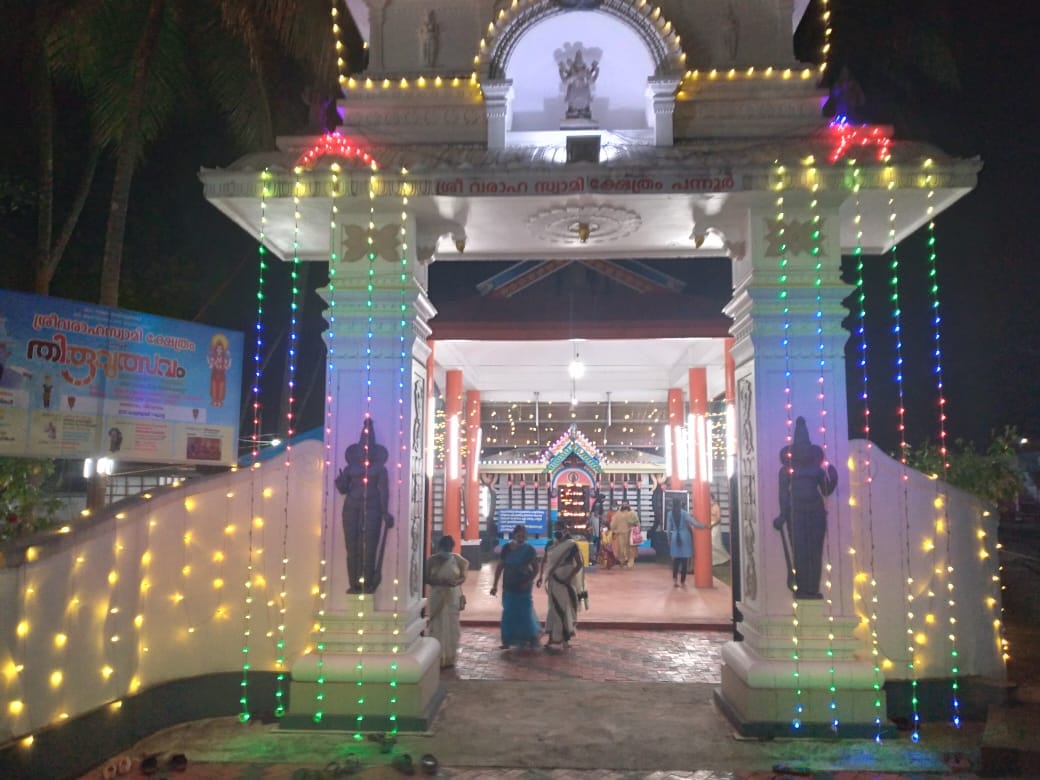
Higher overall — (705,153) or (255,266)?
(255,266)

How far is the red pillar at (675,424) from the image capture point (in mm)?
16906

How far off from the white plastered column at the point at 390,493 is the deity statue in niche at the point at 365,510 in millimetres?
67

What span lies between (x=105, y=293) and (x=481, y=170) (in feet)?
15.4

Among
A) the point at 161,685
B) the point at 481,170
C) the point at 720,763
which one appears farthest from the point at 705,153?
the point at 161,685

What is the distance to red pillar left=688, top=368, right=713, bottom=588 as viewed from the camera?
13.9 metres

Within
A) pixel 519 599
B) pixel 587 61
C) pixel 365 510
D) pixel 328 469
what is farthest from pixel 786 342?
pixel 519 599

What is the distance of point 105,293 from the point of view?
8.36 m

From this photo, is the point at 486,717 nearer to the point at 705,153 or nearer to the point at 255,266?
the point at 705,153

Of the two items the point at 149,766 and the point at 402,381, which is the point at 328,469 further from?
the point at 149,766

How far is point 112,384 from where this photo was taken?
613 cm

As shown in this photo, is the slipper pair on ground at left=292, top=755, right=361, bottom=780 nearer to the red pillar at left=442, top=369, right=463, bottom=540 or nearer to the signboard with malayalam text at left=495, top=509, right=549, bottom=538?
the red pillar at left=442, top=369, right=463, bottom=540

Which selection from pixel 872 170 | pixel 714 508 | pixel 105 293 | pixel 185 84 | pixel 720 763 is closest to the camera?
pixel 720 763

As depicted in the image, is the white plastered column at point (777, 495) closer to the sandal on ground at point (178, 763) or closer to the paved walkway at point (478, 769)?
the paved walkway at point (478, 769)

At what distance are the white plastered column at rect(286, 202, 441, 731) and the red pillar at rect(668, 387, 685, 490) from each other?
11.0 m
